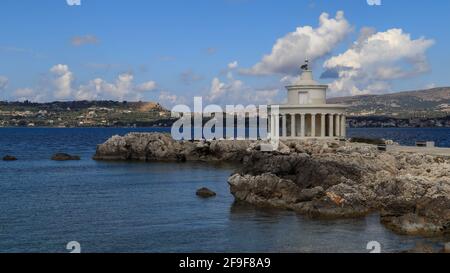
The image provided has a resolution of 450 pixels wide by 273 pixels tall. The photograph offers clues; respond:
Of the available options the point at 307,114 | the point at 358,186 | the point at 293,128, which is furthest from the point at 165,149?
the point at 358,186

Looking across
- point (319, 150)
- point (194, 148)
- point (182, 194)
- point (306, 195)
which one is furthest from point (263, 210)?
point (194, 148)

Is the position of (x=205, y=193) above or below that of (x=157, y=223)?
above

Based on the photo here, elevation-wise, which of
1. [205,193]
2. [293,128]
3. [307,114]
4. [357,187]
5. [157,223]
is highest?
[307,114]

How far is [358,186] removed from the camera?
108 feet

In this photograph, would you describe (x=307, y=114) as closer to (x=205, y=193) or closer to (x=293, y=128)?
(x=293, y=128)

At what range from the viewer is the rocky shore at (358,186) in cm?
2733

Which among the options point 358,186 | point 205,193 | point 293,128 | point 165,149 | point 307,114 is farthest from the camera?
point 165,149

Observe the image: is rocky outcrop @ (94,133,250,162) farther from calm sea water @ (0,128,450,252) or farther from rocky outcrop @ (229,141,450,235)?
rocky outcrop @ (229,141,450,235)

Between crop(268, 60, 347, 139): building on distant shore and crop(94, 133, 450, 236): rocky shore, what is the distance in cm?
A: 1711

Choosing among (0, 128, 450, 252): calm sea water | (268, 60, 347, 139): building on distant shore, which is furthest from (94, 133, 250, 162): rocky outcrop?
(0, 128, 450, 252): calm sea water

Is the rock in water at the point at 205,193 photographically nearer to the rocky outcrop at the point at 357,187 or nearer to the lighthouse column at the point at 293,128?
the rocky outcrop at the point at 357,187

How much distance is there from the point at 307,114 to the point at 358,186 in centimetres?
3129
